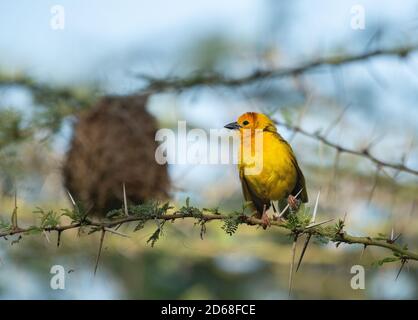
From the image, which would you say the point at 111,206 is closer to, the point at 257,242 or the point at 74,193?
the point at 74,193

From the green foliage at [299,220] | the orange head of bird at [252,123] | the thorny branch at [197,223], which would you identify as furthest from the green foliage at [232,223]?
the orange head of bird at [252,123]

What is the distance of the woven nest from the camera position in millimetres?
5660

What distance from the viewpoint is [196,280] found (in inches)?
348

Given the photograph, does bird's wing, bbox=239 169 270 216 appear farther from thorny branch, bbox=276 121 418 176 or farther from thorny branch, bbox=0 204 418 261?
thorny branch, bbox=0 204 418 261

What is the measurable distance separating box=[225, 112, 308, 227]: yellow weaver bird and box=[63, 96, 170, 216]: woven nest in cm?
121

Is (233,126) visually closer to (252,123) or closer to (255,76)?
(252,123)

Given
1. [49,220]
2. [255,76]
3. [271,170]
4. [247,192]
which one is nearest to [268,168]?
[271,170]

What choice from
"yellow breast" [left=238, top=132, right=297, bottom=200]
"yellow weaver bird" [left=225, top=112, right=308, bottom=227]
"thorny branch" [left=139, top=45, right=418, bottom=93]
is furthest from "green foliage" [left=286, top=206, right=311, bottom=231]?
"thorny branch" [left=139, top=45, right=418, bottom=93]

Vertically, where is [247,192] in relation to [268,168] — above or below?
below

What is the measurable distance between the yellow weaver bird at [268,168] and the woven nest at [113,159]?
3.97 ft

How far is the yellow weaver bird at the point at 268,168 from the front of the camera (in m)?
4.52

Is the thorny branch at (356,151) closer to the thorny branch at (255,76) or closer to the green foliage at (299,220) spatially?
the green foliage at (299,220)

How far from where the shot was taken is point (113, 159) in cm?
578

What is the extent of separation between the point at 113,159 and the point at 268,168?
65.4 inches
